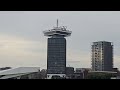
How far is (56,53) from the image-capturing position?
2728 centimetres

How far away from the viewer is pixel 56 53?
27281 mm

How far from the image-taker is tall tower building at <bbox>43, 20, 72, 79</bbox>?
2592cm

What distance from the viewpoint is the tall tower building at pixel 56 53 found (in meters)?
25.9

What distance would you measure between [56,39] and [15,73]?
12534 mm
